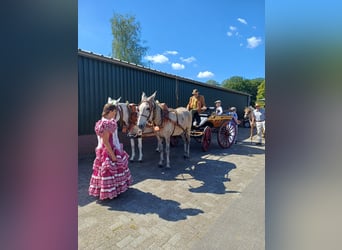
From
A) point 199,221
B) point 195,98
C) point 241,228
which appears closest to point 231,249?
point 241,228

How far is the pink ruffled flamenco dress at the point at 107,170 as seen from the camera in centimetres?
309

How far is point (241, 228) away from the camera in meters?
2.48

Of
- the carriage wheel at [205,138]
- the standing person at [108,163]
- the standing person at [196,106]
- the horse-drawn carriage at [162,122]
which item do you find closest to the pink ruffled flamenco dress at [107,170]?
the standing person at [108,163]

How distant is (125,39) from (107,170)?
70.5ft

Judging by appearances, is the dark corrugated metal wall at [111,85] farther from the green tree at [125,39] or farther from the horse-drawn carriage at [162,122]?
the green tree at [125,39]

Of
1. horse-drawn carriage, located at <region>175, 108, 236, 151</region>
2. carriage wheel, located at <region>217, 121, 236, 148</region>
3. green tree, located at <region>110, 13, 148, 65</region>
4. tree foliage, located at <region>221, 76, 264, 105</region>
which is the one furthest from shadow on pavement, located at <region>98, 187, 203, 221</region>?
tree foliage, located at <region>221, 76, 264, 105</region>

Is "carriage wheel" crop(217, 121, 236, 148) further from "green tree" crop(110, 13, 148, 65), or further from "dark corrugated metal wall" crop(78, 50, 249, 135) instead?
"green tree" crop(110, 13, 148, 65)

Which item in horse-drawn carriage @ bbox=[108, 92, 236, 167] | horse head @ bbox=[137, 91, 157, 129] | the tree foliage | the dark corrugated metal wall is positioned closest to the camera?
horse head @ bbox=[137, 91, 157, 129]

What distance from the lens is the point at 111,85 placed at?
22.8 feet

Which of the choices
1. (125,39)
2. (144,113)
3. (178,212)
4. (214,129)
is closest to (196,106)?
(214,129)

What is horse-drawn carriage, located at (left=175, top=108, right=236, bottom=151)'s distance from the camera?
697 centimetres

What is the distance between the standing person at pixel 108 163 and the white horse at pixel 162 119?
1.18 m

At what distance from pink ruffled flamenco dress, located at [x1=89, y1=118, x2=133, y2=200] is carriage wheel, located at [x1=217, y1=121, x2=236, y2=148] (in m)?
5.11
